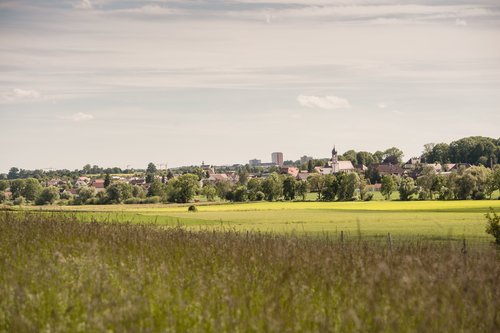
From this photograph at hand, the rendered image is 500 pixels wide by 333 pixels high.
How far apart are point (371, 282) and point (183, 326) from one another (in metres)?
2.19

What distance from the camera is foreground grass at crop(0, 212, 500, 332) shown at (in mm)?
6930

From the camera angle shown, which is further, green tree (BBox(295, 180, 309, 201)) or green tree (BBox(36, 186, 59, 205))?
green tree (BBox(36, 186, 59, 205))

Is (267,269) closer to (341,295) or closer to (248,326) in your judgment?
(341,295)

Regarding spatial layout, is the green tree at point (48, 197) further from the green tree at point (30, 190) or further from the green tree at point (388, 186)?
the green tree at point (388, 186)

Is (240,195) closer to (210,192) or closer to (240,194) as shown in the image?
(240,194)

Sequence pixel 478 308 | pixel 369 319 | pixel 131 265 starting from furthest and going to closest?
1. pixel 131 265
2. pixel 478 308
3. pixel 369 319

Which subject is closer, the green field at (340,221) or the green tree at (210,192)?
the green field at (340,221)

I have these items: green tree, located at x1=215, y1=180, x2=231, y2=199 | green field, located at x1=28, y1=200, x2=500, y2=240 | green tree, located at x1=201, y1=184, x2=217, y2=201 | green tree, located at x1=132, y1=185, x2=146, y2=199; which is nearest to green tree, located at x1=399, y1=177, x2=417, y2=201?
green tree, located at x1=215, y1=180, x2=231, y2=199

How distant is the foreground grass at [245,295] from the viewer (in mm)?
6930

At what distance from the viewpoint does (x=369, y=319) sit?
24.6 ft

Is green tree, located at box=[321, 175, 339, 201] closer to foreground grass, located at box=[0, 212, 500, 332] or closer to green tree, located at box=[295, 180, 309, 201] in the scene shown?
green tree, located at box=[295, 180, 309, 201]

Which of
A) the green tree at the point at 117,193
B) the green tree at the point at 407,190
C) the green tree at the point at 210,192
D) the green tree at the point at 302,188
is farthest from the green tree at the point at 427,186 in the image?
the green tree at the point at 117,193

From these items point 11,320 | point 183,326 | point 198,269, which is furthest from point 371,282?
point 11,320

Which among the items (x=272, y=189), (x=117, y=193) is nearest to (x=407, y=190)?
(x=272, y=189)
